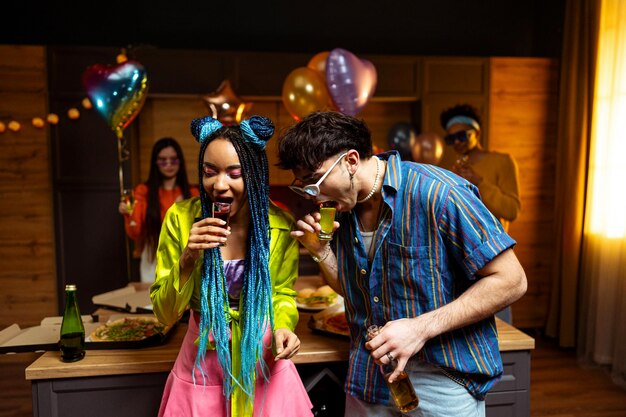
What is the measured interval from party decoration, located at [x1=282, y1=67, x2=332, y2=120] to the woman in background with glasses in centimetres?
80

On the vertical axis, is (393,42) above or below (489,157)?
above

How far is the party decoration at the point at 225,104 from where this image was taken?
138 inches

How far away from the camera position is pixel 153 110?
4277mm

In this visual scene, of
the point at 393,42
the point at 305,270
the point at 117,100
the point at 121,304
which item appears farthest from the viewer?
the point at 393,42

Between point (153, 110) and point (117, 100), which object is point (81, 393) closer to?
point (117, 100)

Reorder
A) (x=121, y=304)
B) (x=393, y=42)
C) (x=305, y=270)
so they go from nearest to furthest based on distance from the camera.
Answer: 1. (x=121, y=304)
2. (x=305, y=270)
3. (x=393, y=42)

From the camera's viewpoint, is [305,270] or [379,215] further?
[305,270]

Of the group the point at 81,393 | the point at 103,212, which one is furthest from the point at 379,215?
the point at 103,212

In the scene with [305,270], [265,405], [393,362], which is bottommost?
[305,270]

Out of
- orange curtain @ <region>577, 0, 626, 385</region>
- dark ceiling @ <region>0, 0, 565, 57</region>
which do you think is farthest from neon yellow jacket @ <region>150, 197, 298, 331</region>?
dark ceiling @ <region>0, 0, 565, 57</region>

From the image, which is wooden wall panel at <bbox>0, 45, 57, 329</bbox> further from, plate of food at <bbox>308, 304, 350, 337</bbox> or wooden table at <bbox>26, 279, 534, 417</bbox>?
plate of food at <bbox>308, 304, 350, 337</bbox>

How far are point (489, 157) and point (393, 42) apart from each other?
1.88m

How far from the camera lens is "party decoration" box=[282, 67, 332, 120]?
3033 millimetres

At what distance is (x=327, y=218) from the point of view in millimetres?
1297
